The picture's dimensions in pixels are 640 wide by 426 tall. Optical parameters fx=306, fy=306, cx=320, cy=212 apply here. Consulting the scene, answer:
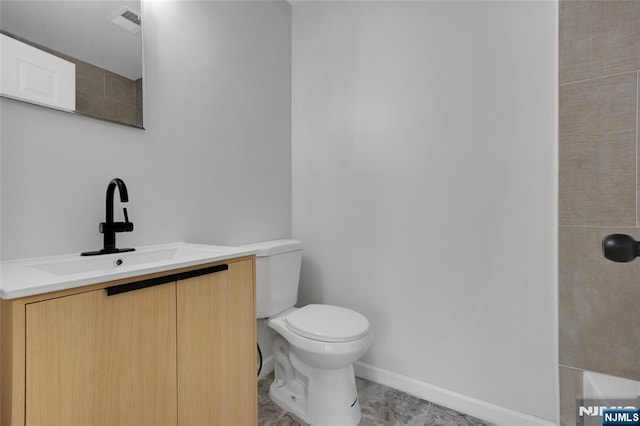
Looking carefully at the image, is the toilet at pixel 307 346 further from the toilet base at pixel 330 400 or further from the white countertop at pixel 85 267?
the white countertop at pixel 85 267

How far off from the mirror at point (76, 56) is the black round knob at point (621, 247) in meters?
1.58

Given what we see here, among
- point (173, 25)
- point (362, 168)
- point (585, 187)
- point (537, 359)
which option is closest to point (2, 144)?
point (173, 25)

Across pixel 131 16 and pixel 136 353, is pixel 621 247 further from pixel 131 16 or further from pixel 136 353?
pixel 131 16

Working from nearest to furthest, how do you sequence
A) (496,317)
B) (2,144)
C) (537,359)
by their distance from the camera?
(2,144) → (537,359) → (496,317)

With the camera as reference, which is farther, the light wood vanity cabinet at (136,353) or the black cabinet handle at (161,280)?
the black cabinet handle at (161,280)

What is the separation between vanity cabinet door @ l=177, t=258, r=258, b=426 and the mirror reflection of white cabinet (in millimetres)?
772

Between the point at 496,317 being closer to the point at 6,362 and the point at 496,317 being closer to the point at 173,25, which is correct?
the point at 6,362

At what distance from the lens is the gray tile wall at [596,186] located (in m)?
1.14

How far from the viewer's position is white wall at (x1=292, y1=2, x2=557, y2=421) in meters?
1.41

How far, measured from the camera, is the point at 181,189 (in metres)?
1.44

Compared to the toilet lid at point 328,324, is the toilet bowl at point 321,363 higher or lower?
lower

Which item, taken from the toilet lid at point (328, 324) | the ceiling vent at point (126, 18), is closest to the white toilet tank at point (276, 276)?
the toilet lid at point (328, 324)

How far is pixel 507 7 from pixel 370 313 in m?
1.74

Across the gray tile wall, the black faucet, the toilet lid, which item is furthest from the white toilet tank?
the gray tile wall
